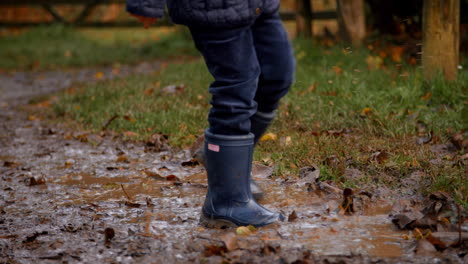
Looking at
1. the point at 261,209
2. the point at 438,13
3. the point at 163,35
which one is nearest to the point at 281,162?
the point at 261,209

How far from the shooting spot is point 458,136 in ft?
11.2

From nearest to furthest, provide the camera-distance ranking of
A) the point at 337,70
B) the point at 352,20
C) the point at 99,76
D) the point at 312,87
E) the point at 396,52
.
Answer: the point at 312,87 → the point at 337,70 → the point at 396,52 → the point at 352,20 → the point at 99,76

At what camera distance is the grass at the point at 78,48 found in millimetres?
9039

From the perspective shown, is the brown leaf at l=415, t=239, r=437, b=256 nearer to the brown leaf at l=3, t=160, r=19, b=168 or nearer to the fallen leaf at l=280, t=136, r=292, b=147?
the fallen leaf at l=280, t=136, r=292, b=147

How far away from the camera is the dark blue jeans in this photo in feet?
7.18

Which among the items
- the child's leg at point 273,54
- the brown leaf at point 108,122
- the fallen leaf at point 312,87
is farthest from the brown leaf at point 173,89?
the child's leg at point 273,54

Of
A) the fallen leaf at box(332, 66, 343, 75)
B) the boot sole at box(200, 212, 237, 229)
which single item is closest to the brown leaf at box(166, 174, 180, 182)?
the boot sole at box(200, 212, 237, 229)

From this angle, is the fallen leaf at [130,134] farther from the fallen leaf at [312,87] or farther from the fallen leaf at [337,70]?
the fallen leaf at [337,70]

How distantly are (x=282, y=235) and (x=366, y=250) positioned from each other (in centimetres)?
33

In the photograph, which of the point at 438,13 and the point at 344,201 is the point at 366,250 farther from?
the point at 438,13

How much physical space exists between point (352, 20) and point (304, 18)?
4.38 feet

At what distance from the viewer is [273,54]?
95.7 inches

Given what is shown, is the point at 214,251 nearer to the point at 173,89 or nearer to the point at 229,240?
the point at 229,240

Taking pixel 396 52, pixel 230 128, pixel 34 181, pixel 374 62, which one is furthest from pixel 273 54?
pixel 396 52
